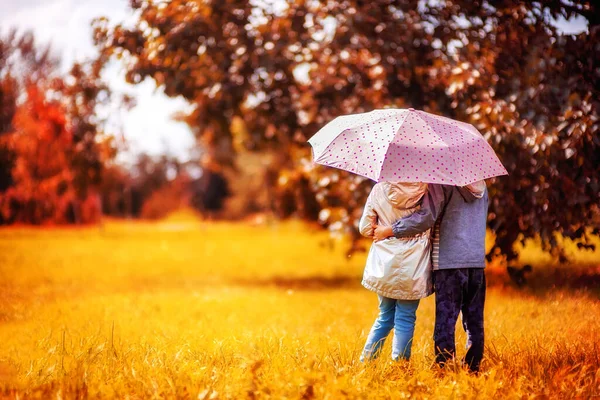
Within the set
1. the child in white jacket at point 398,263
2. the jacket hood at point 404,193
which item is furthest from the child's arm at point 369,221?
the jacket hood at point 404,193

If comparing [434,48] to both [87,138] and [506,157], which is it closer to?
[506,157]

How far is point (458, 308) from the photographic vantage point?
13.7ft

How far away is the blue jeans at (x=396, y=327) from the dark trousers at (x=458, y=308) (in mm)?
181

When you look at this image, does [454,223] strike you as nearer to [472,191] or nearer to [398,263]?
[472,191]

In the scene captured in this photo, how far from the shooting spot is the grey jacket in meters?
4.06

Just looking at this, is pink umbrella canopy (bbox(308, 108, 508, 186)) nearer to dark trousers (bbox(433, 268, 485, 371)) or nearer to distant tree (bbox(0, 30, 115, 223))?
dark trousers (bbox(433, 268, 485, 371))

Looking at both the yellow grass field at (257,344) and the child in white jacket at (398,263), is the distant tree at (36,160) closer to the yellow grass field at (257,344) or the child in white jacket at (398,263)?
the yellow grass field at (257,344)

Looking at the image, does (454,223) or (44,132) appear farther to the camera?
(44,132)

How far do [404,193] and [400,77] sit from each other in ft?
18.9

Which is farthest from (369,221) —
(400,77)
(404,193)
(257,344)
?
(400,77)

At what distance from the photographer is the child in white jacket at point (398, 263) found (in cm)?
411

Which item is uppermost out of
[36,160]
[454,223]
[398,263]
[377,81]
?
[377,81]

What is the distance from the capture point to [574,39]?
6.54 meters

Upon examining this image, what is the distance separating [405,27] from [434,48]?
562mm
